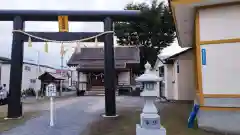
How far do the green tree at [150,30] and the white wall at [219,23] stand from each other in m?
1.85

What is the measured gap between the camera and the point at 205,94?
7.35 metres

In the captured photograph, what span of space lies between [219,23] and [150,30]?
5.61 meters

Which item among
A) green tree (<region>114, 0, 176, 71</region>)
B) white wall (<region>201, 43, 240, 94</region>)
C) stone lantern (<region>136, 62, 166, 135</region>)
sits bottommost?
stone lantern (<region>136, 62, 166, 135</region>)

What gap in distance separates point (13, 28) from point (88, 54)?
1886 centimetres

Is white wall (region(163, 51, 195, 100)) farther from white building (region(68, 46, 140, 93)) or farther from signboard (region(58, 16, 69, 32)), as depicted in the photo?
white building (region(68, 46, 140, 93))

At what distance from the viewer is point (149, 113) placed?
5.81 metres

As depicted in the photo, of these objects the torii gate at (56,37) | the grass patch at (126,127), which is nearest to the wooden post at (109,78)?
the torii gate at (56,37)

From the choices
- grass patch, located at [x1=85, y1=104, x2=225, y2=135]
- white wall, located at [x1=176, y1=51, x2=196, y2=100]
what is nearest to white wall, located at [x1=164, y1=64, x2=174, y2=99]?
white wall, located at [x1=176, y1=51, x2=196, y2=100]

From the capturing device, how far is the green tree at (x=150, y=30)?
9.77m

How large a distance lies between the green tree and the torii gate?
755 mm

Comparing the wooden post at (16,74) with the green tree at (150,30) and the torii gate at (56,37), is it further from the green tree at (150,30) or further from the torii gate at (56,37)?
the green tree at (150,30)

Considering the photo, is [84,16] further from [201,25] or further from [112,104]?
[201,25]

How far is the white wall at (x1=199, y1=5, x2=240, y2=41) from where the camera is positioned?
7.16 m

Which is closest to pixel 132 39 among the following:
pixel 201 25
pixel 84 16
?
pixel 84 16
